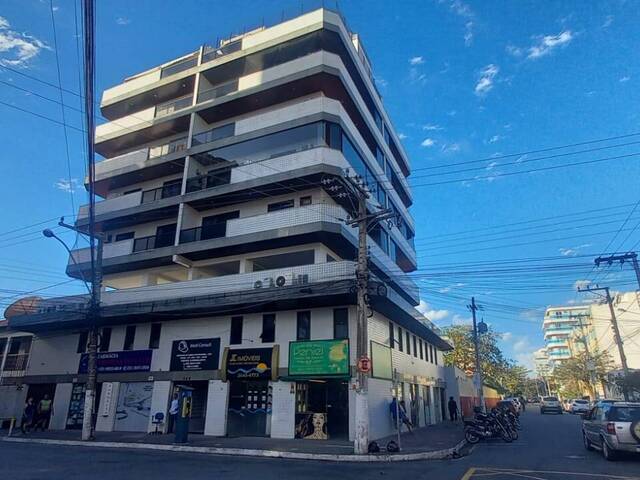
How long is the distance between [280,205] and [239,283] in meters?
5.34

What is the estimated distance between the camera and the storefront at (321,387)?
18.8 meters

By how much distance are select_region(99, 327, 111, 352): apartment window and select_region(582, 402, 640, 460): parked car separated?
2434 cm

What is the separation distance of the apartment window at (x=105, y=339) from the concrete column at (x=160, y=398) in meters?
4.92

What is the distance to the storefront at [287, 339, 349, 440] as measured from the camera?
61.6 ft

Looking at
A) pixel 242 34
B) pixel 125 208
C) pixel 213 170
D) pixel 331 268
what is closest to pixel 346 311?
pixel 331 268

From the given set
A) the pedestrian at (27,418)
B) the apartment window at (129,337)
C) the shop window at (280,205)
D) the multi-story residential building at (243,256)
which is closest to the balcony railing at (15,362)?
the multi-story residential building at (243,256)

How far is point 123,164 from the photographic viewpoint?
29.4m

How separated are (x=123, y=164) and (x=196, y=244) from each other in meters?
10.2

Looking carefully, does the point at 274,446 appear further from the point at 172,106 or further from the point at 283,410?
the point at 172,106

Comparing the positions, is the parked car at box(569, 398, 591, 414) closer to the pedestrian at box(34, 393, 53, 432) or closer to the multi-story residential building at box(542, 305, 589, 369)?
the pedestrian at box(34, 393, 53, 432)

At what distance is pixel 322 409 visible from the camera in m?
19.8

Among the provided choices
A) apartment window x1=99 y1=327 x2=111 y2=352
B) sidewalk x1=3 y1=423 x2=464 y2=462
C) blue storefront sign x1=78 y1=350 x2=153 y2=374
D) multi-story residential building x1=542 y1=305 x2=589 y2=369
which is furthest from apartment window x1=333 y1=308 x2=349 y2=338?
multi-story residential building x1=542 y1=305 x2=589 y2=369

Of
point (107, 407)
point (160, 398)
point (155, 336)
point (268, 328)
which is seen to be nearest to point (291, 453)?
point (268, 328)

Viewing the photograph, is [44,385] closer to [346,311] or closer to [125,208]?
[125,208]
